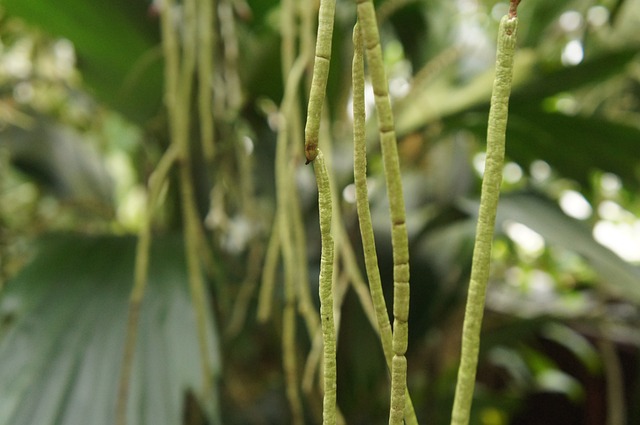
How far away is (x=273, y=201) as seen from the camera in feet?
1.65

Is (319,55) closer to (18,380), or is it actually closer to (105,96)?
(18,380)

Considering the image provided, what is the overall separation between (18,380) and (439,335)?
403mm

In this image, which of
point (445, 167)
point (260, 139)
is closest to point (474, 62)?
point (445, 167)

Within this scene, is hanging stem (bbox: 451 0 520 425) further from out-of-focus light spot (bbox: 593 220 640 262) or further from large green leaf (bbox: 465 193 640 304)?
out-of-focus light spot (bbox: 593 220 640 262)

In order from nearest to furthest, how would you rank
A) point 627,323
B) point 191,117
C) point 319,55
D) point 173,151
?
point 319,55, point 173,151, point 191,117, point 627,323

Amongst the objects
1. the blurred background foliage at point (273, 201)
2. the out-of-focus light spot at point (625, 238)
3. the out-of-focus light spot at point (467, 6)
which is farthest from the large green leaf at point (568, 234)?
the out-of-focus light spot at point (625, 238)

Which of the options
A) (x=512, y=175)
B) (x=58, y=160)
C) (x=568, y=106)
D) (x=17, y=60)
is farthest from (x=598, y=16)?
(x=17, y=60)

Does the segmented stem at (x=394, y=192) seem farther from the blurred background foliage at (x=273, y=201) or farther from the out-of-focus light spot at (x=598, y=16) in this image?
the out-of-focus light spot at (x=598, y=16)

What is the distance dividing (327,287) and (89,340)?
24 centimetres

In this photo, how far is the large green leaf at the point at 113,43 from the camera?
40cm

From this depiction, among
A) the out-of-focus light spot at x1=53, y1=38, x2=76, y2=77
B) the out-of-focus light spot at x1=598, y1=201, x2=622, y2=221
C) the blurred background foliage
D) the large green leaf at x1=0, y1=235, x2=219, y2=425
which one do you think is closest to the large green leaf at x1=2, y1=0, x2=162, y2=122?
the blurred background foliage

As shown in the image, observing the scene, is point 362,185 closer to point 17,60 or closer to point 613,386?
point 613,386

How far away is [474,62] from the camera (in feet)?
2.08

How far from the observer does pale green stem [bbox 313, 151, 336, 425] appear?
0.34ft
